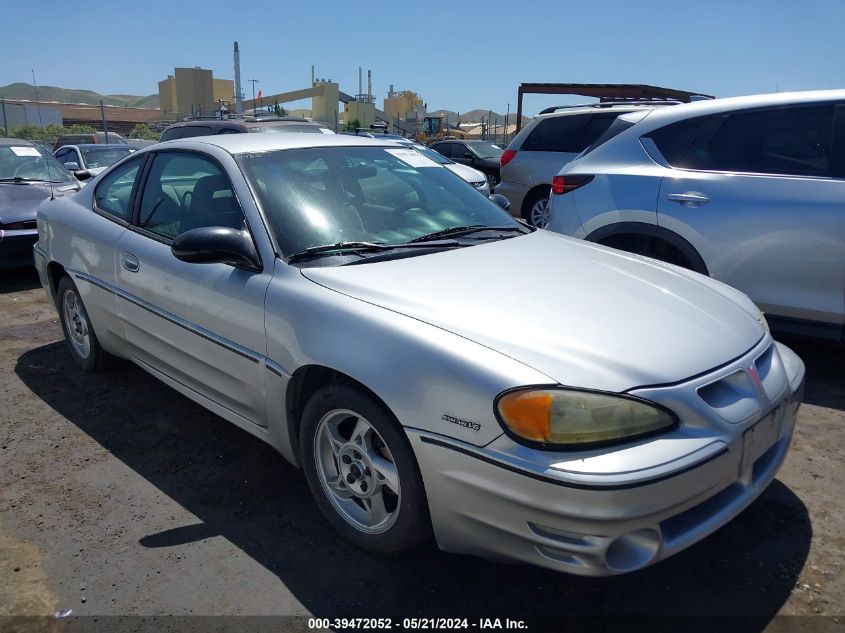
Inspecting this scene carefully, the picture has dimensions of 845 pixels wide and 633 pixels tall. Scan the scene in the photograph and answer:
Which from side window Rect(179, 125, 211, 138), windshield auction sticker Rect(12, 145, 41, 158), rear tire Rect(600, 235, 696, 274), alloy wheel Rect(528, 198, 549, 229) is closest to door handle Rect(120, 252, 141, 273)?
rear tire Rect(600, 235, 696, 274)

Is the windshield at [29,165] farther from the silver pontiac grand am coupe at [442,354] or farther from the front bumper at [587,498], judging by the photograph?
the front bumper at [587,498]

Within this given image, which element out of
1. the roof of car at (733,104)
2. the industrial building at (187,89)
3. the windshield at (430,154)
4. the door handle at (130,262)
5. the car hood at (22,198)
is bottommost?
the car hood at (22,198)

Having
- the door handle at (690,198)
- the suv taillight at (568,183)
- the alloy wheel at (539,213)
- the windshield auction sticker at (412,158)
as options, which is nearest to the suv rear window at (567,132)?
the alloy wheel at (539,213)

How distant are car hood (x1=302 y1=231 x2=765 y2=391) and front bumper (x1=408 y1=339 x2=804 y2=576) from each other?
0.17m

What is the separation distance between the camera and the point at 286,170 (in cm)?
323

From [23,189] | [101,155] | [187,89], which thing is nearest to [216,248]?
[23,189]

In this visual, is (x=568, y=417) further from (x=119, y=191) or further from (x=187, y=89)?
(x=187, y=89)

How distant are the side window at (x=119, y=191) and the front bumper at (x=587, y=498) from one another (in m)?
2.60

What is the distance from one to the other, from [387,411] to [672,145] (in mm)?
3222

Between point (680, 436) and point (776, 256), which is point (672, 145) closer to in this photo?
point (776, 256)

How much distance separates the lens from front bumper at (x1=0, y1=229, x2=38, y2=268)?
22.8ft

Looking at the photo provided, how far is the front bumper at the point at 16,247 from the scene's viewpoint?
694 centimetres

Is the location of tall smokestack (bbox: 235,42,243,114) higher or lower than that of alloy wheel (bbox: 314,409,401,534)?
higher

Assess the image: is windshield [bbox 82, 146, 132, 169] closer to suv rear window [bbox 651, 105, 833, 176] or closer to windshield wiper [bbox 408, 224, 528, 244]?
suv rear window [bbox 651, 105, 833, 176]
